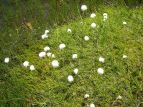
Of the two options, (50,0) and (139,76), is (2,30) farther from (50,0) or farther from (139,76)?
(139,76)

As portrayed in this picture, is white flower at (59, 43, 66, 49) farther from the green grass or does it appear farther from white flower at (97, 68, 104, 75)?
white flower at (97, 68, 104, 75)

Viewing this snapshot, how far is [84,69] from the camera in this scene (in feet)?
13.9

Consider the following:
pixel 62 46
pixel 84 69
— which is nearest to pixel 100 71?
pixel 84 69

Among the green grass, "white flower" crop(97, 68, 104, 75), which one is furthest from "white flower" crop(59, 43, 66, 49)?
"white flower" crop(97, 68, 104, 75)

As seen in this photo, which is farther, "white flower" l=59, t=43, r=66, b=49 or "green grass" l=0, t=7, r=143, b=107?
"white flower" l=59, t=43, r=66, b=49

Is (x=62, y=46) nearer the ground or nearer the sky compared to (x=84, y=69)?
nearer the sky

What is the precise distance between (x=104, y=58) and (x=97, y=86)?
420 mm

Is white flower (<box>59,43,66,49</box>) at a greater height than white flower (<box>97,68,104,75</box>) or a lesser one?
greater

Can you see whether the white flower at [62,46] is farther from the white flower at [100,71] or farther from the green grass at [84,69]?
the white flower at [100,71]

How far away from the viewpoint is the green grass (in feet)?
13.2

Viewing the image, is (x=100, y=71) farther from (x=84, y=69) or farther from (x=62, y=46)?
(x=62, y=46)

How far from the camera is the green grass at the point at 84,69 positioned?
401 centimetres

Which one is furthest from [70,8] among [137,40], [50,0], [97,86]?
[97,86]

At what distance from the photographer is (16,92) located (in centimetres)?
420
